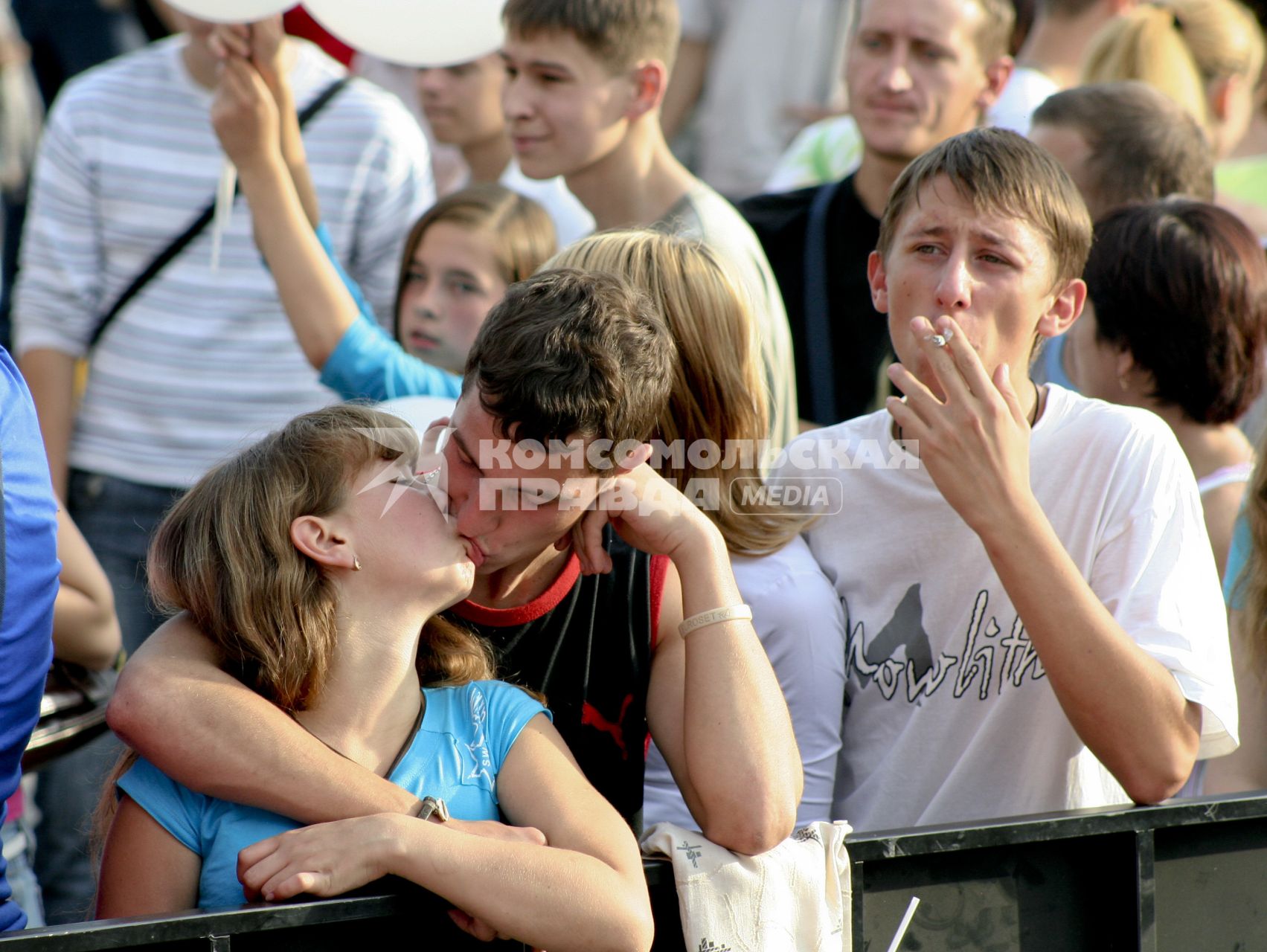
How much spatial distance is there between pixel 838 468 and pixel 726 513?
24 centimetres

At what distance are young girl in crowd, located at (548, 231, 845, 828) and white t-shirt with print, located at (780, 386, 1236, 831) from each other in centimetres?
7

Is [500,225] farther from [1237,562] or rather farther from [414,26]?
[1237,562]

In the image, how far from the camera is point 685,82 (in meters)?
5.25

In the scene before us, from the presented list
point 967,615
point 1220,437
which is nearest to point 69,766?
point 967,615

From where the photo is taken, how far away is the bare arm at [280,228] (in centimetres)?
279

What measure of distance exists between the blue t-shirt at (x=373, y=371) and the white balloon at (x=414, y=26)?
0.67 metres

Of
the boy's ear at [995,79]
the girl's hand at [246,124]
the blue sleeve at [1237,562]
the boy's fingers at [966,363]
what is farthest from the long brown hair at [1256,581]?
the girl's hand at [246,124]

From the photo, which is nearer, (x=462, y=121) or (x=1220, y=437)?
(x=1220, y=437)

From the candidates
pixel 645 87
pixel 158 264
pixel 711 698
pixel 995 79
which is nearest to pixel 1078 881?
pixel 711 698

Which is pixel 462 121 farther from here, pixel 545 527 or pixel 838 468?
pixel 545 527

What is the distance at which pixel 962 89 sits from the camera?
3.67m

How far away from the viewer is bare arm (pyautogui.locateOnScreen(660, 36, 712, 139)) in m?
5.22

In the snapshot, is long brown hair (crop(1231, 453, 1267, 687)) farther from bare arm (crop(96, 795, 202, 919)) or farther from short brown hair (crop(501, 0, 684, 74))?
short brown hair (crop(501, 0, 684, 74))

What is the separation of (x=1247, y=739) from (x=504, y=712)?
1.26m
